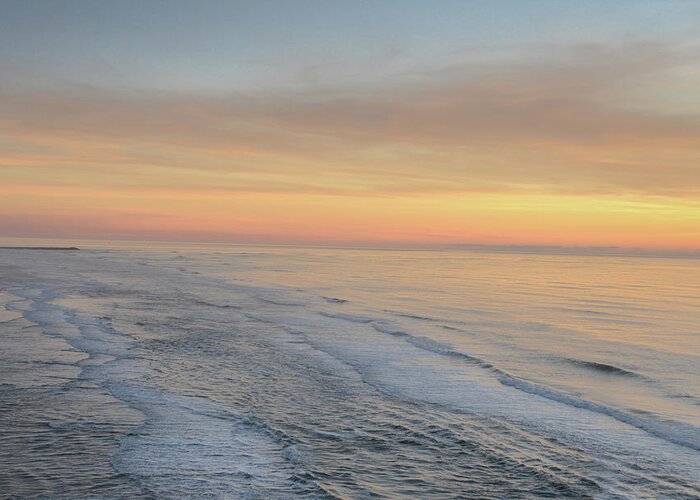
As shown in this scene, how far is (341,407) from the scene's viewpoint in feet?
35.9

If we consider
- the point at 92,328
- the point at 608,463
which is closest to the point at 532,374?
the point at 608,463

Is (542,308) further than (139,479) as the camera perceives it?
Yes

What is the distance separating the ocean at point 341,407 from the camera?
750 cm

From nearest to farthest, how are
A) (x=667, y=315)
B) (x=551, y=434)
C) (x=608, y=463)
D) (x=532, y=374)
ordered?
(x=608, y=463), (x=551, y=434), (x=532, y=374), (x=667, y=315)

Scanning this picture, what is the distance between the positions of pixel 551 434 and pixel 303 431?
3.70 metres

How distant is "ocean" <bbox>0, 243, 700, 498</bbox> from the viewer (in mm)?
7496

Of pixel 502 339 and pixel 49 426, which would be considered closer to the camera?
pixel 49 426

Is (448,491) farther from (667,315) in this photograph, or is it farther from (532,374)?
(667,315)

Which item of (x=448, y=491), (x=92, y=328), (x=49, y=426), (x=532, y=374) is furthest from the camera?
(x=92, y=328)

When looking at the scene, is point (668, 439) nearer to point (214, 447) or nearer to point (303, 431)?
point (303, 431)

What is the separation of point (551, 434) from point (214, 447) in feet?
16.2

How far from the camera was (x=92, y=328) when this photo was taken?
64.8ft

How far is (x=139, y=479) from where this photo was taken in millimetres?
7289

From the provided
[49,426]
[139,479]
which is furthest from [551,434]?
[49,426]
